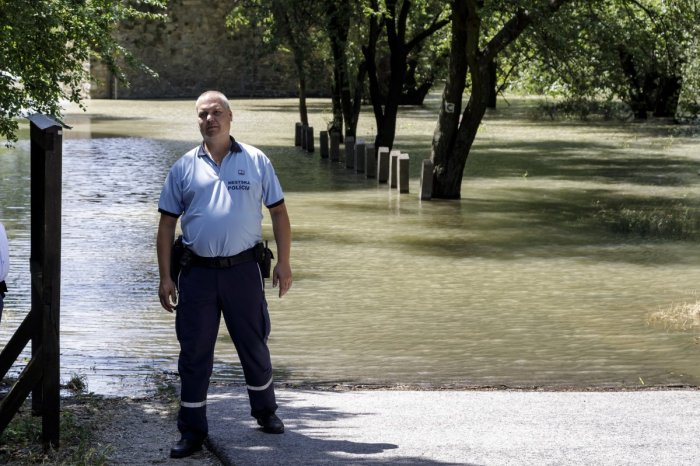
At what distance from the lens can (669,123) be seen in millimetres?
40438

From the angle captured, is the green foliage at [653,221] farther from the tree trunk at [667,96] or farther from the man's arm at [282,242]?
the tree trunk at [667,96]

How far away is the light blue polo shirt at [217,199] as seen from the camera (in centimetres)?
641

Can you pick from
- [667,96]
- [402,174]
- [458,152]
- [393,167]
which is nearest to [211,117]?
[458,152]

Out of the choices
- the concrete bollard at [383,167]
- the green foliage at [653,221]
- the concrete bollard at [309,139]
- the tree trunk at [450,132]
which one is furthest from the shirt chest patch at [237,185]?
the concrete bollard at [309,139]

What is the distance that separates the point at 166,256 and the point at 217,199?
1.26 ft

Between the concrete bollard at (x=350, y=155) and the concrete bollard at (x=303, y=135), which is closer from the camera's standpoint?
the concrete bollard at (x=350, y=155)

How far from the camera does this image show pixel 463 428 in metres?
6.93

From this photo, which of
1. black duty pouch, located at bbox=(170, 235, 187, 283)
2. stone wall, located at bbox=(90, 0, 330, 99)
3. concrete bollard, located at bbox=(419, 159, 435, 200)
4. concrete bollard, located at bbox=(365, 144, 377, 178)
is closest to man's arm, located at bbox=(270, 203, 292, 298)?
black duty pouch, located at bbox=(170, 235, 187, 283)

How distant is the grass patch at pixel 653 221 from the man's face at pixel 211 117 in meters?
11.1

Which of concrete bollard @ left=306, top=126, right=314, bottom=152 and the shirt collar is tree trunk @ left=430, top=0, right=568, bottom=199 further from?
the shirt collar

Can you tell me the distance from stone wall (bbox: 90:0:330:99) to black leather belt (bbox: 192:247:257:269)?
51.5 metres

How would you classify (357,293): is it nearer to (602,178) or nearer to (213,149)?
(213,149)

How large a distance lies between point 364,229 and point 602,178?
27.0ft

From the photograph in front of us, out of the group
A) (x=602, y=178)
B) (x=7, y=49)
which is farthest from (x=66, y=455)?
(x=602, y=178)
